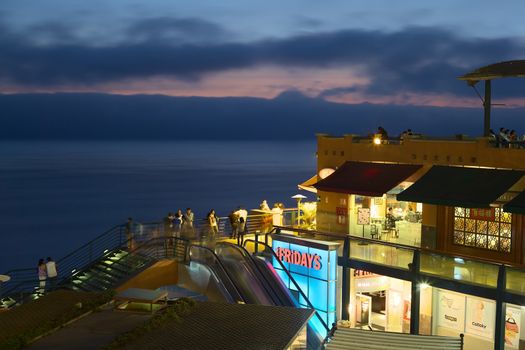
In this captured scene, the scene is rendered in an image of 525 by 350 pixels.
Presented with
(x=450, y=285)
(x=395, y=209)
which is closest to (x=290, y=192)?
(x=395, y=209)

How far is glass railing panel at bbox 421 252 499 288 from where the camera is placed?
17.3 m

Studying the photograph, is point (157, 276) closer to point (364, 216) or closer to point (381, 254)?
point (381, 254)

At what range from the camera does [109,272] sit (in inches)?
890

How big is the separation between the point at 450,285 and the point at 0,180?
5214 inches

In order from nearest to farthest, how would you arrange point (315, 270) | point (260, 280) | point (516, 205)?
point (516, 205) < point (260, 280) < point (315, 270)

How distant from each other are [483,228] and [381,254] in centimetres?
345

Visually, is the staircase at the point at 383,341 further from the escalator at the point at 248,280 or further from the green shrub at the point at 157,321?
the escalator at the point at 248,280

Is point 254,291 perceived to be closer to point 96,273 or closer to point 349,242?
point 349,242

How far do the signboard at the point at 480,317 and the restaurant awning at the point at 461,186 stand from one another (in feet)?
9.21

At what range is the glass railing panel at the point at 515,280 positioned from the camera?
54.8ft

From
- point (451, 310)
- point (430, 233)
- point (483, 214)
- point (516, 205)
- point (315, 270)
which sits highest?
point (516, 205)

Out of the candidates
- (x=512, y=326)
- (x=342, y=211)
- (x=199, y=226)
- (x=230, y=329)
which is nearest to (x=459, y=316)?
(x=512, y=326)

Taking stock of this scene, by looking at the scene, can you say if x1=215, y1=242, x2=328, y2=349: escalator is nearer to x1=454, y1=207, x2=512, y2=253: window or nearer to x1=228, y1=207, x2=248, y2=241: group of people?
x1=228, y1=207, x2=248, y2=241: group of people

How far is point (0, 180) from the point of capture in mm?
137000
